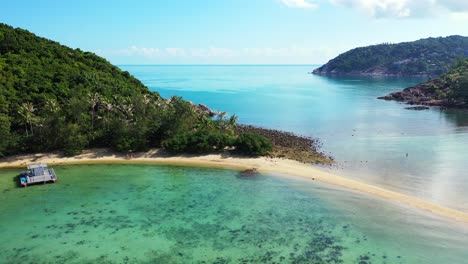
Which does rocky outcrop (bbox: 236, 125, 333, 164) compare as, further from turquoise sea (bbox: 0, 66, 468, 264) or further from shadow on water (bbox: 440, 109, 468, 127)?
shadow on water (bbox: 440, 109, 468, 127)

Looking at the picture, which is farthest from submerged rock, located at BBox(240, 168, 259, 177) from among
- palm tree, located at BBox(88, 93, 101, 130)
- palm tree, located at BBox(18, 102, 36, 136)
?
palm tree, located at BBox(18, 102, 36, 136)

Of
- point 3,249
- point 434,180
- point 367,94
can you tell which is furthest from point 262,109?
point 3,249

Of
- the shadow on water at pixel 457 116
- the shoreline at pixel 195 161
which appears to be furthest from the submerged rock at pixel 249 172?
the shadow on water at pixel 457 116

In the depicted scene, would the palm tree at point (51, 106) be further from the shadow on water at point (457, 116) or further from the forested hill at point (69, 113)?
the shadow on water at point (457, 116)

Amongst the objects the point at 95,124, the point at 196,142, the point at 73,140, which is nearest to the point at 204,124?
the point at 196,142

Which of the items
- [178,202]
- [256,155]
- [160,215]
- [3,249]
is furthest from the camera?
[256,155]

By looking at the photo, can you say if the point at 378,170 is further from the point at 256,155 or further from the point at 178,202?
the point at 178,202

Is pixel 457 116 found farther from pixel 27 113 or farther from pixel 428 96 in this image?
pixel 27 113
